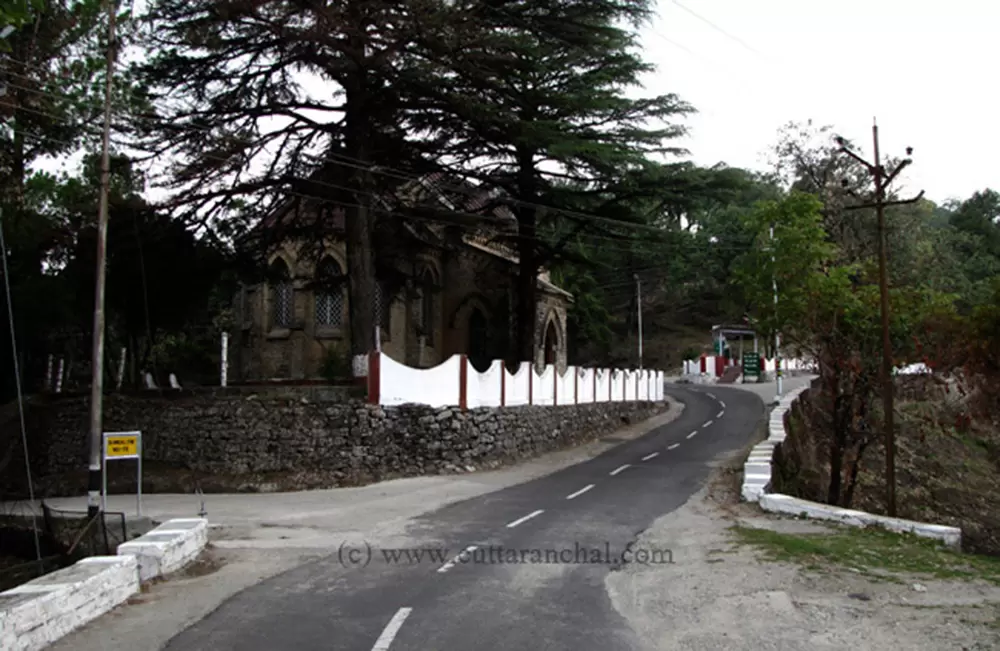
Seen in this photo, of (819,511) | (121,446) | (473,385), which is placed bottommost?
(819,511)

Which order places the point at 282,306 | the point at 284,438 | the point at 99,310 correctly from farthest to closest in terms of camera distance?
the point at 282,306
the point at 284,438
the point at 99,310

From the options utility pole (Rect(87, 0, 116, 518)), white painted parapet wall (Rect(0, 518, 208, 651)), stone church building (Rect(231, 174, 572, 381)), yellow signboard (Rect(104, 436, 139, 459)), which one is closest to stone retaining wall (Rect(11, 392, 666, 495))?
utility pole (Rect(87, 0, 116, 518))

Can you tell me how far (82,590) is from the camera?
7.77 meters

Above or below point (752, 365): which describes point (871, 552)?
below

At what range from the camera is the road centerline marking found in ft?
22.6

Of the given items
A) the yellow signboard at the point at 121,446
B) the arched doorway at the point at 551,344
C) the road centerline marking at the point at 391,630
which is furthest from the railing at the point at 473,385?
the road centerline marking at the point at 391,630

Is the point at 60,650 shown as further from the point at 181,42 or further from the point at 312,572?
the point at 181,42

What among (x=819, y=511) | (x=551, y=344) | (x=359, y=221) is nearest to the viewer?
(x=819, y=511)

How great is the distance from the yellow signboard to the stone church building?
9.06 metres

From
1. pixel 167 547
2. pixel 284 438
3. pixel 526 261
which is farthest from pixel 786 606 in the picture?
pixel 526 261

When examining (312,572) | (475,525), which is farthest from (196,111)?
(312,572)

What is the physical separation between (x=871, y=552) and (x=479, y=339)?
2745cm

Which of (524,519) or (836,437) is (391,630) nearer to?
(524,519)

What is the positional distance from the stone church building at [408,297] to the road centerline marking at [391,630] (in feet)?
53.2
